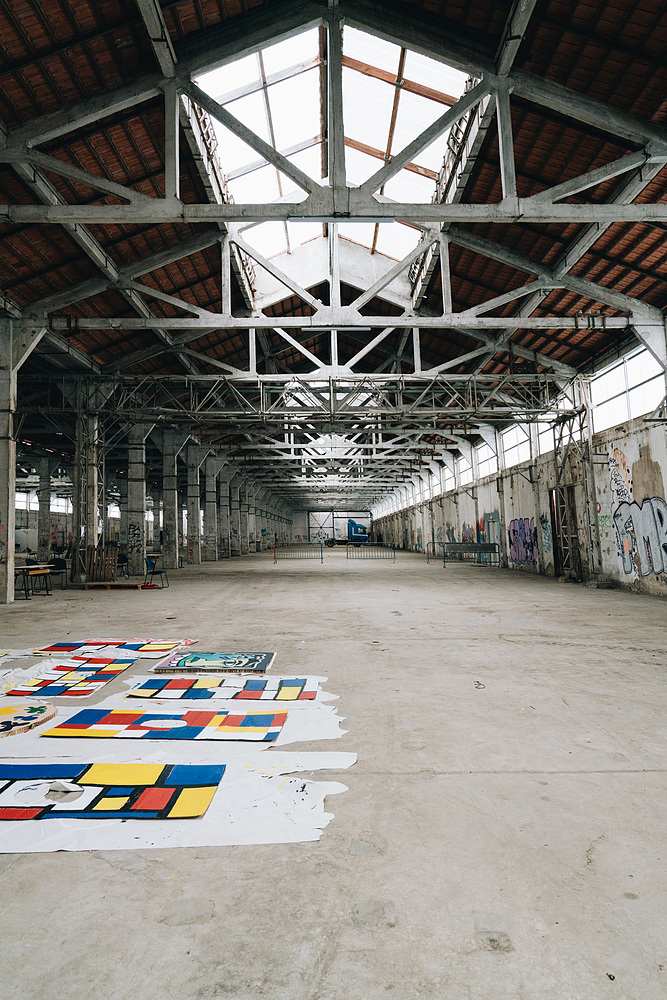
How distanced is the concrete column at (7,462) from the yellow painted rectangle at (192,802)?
39.9 ft

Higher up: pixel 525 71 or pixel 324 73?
pixel 324 73

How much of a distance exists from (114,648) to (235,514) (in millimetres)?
34869

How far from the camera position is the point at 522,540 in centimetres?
2397

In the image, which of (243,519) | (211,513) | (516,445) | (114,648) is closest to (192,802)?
(114,648)

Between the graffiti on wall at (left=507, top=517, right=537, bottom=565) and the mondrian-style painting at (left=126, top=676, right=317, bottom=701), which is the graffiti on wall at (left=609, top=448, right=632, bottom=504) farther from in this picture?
the mondrian-style painting at (left=126, top=676, right=317, bottom=701)

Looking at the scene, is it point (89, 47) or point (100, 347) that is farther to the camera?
point (100, 347)

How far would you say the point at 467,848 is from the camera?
2869mm

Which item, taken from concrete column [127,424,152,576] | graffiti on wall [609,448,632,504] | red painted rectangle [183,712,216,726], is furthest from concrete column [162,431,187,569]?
red painted rectangle [183,712,216,726]

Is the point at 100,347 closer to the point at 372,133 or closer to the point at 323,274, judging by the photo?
the point at 323,274

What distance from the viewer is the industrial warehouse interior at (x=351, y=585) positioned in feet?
7.78

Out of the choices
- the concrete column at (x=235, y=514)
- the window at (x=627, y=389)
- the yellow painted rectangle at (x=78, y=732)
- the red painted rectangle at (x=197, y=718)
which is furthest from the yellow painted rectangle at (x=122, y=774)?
the concrete column at (x=235, y=514)

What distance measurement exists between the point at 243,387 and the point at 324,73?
39.1ft

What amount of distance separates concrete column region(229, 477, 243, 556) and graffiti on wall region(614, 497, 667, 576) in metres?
30.2

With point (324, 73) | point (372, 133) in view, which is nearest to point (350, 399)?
point (372, 133)
